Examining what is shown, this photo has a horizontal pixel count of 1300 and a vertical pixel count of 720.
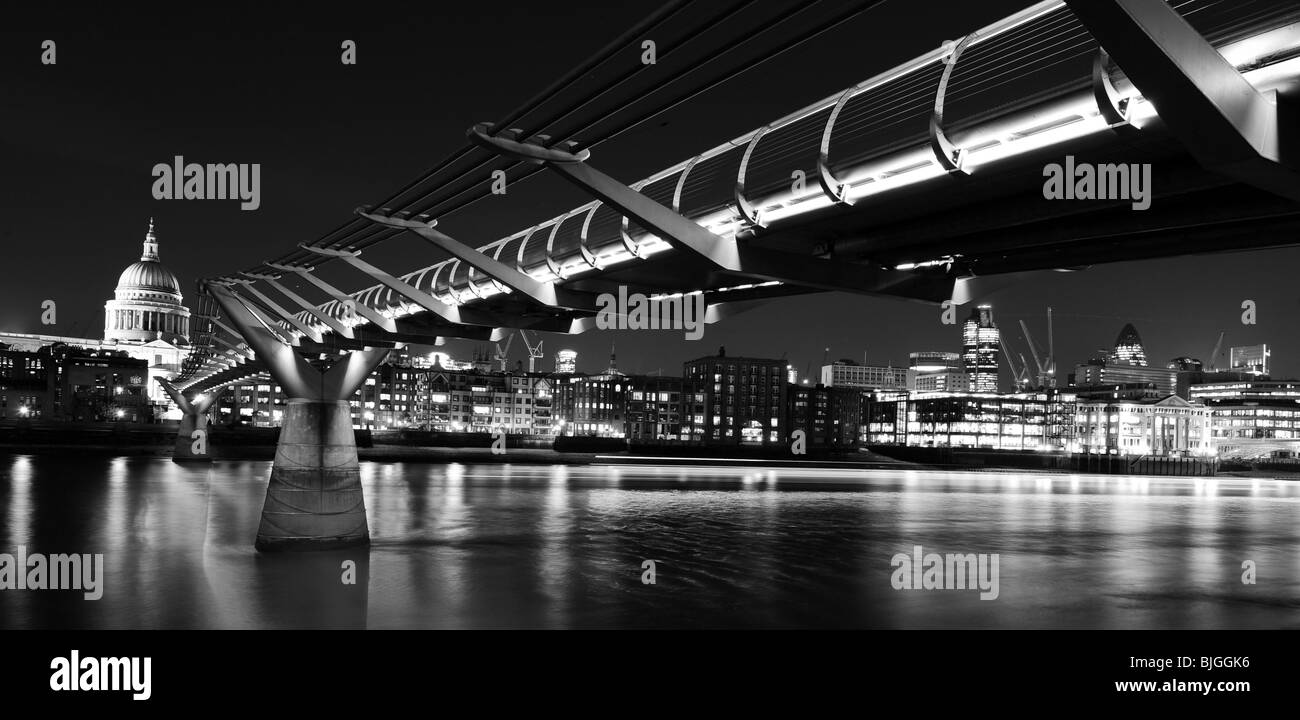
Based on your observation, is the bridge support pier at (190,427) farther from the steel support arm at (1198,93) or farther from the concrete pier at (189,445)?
the steel support arm at (1198,93)

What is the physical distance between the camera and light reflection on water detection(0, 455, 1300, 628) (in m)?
24.9

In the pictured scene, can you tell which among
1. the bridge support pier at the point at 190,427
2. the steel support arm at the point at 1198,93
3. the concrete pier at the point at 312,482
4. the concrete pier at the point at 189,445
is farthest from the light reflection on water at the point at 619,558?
the steel support arm at the point at 1198,93

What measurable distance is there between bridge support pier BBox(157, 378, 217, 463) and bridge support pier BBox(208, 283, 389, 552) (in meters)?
59.2

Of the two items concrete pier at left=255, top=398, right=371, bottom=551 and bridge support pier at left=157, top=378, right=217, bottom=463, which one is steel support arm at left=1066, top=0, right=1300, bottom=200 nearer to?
concrete pier at left=255, top=398, right=371, bottom=551

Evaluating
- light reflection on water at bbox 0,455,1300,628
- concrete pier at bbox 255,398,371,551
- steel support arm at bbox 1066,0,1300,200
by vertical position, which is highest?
steel support arm at bbox 1066,0,1300,200

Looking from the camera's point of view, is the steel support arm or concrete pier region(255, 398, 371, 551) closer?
the steel support arm

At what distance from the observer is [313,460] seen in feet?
96.8

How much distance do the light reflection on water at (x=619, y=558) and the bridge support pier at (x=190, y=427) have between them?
44.3 feet

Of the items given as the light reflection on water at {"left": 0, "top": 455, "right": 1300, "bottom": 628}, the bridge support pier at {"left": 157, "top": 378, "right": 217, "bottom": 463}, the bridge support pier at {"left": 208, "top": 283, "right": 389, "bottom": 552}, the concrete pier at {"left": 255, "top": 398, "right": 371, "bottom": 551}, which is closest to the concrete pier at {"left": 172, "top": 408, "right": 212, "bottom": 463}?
the bridge support pier at {"left": 157, "top": 378, "right": 217, "bottom": 463}

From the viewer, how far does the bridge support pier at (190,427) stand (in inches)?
3467

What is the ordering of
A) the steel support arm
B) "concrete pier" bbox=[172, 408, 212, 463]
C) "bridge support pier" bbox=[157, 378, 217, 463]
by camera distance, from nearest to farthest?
the steel support arm
"concrete pier" bbox=[172, 408, 212, 463]
"bridge support pier" bbox=[157, 378, 217, 463]

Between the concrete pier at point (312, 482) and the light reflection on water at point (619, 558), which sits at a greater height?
the concrete pier at point (312, 482)
